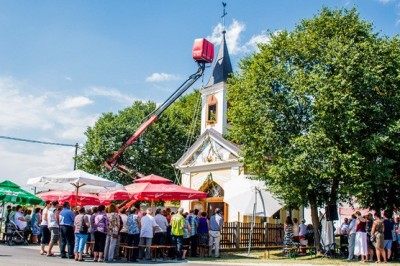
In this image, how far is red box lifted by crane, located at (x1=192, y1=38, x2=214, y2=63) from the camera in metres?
34.8

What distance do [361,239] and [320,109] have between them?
522 centimetres

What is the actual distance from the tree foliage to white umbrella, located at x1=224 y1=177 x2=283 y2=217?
0.74 m

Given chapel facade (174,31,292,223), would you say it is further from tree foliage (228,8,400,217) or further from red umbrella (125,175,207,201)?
red umbrella (125,175,207,201)

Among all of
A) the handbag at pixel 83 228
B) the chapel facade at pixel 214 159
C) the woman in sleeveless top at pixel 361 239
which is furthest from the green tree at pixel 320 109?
the handbag at pixel 83 228

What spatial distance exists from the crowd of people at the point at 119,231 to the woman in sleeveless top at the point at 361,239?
545 centimetres

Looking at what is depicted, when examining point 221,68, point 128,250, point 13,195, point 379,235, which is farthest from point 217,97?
point 128,250

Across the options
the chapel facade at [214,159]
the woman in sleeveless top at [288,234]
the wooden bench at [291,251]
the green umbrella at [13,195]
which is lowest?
the wooden bench at [291,251]

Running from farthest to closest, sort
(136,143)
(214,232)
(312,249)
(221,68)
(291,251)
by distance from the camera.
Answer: (136,143) → (221,68) → (312,249) → (291,251) → (214,232)

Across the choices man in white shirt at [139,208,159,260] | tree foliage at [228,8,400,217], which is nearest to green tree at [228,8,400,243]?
tree foliage at [228,8,400,217]

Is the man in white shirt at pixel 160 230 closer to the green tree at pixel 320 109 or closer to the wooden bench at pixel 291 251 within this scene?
the green tree at pixel 320 109

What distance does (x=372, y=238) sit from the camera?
51.8 ft

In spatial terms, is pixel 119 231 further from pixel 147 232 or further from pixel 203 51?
pixel 203 51

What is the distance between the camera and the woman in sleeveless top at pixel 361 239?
16.1 metres

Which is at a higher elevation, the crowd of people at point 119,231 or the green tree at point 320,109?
the green tree at point 320,109
